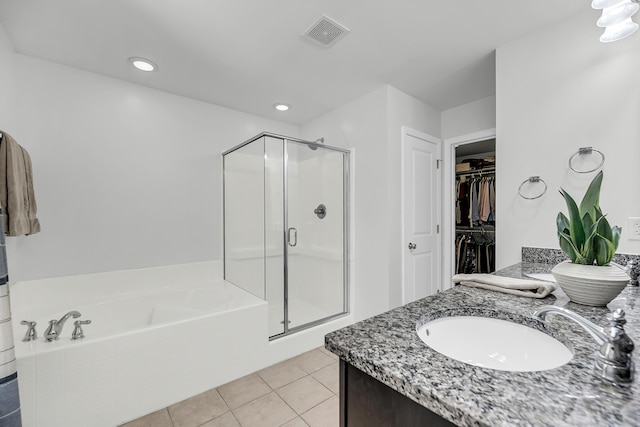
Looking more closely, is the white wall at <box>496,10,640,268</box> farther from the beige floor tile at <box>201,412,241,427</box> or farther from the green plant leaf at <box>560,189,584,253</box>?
the beige floor tile at <box>201,412,241,427</box>

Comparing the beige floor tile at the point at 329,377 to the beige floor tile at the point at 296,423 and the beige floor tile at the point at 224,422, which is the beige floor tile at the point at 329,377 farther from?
the beige floor tile at the point at 224,422

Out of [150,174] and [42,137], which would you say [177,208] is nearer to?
[150,174]

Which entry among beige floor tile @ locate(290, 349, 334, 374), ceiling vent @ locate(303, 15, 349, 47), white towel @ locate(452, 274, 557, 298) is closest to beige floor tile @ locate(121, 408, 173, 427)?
beige floor tile @ locate(290, 349, 334, 374)

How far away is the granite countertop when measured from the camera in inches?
17.6

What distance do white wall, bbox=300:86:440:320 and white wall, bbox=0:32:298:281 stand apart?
4.97 feet

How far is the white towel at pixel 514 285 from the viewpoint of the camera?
42.0 inches

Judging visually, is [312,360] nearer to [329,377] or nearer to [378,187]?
[329,377]

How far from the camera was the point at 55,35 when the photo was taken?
6.05 ft

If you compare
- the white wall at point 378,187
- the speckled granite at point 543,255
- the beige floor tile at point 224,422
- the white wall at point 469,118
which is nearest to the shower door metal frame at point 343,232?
the white wall at point 378,187

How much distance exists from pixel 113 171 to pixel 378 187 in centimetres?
243

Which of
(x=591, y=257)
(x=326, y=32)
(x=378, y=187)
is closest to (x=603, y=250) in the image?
(x=591, y=257)

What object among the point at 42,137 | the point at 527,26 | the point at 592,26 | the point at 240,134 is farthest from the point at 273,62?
the point at 592,26

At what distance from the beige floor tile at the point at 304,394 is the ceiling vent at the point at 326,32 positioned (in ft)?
8.10

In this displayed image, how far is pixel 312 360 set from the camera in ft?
7.70
